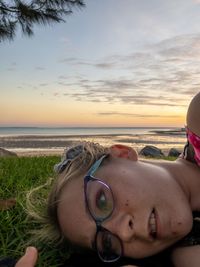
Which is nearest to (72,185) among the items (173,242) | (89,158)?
(89,158)

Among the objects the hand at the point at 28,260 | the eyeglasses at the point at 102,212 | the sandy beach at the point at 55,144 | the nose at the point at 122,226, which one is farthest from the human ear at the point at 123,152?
the sandy beach at the point at 55,144

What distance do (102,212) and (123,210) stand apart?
0.10 m

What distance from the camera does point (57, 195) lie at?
2.11 m

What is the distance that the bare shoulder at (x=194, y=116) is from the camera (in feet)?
7.69

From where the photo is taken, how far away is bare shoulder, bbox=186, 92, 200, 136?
7.69 feet

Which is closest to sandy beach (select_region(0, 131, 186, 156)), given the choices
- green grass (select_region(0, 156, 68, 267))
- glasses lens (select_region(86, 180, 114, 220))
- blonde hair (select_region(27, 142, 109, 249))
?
green grass (select_region(0, 156, 68, 267))

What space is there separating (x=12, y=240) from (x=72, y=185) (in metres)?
0.48

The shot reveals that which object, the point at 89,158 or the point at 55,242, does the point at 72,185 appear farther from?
the point at 55,242

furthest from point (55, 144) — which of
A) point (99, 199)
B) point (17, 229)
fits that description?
point (99, 199)

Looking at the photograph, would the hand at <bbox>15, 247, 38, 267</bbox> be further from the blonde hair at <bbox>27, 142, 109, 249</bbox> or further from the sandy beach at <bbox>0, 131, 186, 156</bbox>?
the sandy beach at <bbox>0, 131, 186, 156</bbox>

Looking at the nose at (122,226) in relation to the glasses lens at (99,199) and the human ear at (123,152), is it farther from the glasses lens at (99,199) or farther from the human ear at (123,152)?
the human ear at (123,152)

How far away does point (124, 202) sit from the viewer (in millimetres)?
1878

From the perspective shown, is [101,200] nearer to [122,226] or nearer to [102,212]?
[102,212]

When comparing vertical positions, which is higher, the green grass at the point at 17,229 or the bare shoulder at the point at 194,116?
the bare shoulder at the point at 194,116
